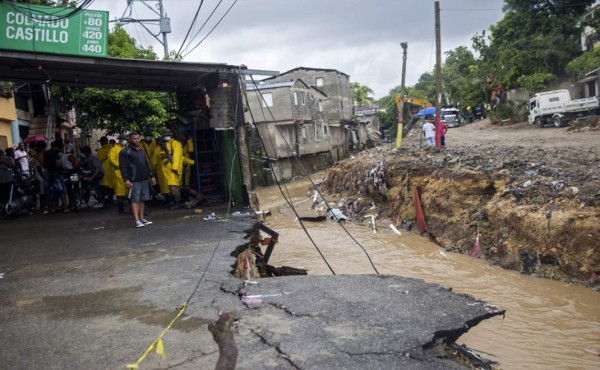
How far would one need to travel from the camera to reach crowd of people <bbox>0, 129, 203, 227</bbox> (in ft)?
32.1

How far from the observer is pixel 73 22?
8953mm

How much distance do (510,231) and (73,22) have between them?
9345 millimetres

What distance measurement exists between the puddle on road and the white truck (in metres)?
25.0

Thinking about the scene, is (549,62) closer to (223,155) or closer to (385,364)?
(223,155)

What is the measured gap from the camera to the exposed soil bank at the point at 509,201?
848 centimetres

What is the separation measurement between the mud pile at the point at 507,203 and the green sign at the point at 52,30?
8.55m

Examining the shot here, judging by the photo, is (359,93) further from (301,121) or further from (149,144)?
(149,144)

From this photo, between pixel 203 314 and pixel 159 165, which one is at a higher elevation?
pixel 159 165

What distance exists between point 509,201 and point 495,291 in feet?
8.68

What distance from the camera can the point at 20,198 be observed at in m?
10.9

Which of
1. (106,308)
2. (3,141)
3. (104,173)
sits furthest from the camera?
(3,141)

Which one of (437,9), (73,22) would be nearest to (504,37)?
(437,9)

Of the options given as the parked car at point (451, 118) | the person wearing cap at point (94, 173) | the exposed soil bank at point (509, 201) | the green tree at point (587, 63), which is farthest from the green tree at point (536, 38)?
the person wearing cap at point (94, 173)

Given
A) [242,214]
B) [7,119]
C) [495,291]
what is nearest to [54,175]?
[242,214]
